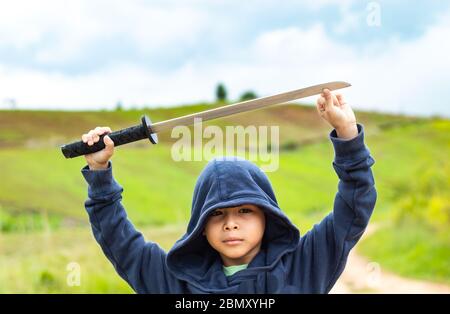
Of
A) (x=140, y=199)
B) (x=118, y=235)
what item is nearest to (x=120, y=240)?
(x=118, y=235)

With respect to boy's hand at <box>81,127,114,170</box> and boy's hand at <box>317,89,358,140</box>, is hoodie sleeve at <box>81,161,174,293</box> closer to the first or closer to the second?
boy's hand at <box>81,127,114,170</box>

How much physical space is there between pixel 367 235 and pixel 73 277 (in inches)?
364

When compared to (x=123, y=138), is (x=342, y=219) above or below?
below

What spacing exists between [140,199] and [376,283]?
23.1 ft

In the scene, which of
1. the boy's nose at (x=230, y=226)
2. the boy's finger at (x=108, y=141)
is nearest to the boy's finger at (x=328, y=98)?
the boy's nose at (x=230, y=226)

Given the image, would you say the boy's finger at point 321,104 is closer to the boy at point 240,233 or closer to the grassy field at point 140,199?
the boy at point 240,233

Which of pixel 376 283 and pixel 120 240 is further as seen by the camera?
pixel 376 283

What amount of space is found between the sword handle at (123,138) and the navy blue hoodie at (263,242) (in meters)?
0.09

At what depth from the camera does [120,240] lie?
2.84m

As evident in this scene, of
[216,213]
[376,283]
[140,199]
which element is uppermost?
[140,199]

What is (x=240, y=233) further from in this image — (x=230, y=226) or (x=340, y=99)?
(x=340, y=99)

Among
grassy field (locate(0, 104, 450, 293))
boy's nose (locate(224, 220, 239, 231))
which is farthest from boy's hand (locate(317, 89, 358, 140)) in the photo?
grassy field (locate(0, 104, 450, 293))
